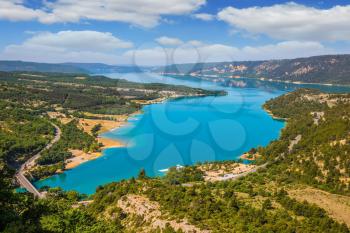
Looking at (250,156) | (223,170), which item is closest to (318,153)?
(250,156)

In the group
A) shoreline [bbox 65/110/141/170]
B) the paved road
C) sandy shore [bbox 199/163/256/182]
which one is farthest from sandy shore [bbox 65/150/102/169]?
sandy shore [bbox 199/163/256/182]

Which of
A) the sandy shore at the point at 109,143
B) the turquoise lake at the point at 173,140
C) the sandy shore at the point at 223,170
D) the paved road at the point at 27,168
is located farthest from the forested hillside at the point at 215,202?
the sandy shore at the point at 109,143

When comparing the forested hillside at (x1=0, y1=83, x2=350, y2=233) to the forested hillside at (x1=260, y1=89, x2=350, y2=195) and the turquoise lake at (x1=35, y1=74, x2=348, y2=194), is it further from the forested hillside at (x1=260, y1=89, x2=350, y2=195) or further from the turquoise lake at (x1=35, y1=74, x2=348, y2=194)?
the turquoise lake at (x1=35, y1=74, x2=348, y2=194)

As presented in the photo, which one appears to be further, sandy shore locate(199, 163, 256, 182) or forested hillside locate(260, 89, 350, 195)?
sandy shore locate(199, 163, 256, 182)

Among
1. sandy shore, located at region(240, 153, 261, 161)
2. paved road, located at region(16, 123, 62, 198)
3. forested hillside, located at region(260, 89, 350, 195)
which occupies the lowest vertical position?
paved road, located at region(16, 123, 62, 198)

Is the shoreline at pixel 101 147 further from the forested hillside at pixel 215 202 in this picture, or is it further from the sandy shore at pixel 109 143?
the forested hillside at pixel 215 202

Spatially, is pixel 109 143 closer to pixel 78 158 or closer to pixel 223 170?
pixel 78 158

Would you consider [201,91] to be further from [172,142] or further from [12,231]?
[12,231]

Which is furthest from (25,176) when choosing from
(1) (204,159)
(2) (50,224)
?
(2) (50,224)
